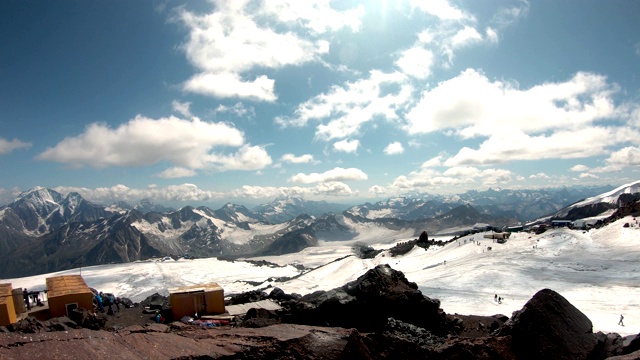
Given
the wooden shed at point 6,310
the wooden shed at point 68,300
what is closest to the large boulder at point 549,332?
the wooden shed at point 68,300

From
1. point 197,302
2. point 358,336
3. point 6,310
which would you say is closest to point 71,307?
point 6,310

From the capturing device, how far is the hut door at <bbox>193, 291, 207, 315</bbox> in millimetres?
27828

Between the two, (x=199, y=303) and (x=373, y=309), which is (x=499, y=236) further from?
(x=199, y=303)

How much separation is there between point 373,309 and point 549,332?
9.03m

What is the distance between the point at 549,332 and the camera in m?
13.6

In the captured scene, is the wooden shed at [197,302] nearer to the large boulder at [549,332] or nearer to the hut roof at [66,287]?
the hut roof at [66,287]

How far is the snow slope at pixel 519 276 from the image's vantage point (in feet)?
134

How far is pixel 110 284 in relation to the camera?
99312 millimetres

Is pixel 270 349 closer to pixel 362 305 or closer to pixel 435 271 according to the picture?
pixel 362 305

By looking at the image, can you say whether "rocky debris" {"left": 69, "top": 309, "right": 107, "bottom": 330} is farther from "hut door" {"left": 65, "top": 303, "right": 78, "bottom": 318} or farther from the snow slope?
the snow slope

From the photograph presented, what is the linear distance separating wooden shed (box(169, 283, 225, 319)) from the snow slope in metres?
25.8

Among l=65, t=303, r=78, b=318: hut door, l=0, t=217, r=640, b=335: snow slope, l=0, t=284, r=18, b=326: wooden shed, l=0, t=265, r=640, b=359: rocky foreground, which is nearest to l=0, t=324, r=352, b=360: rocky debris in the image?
l=0, t=265, r=640, b=359: rocky foreground

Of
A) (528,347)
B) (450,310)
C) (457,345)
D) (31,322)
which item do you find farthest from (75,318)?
(450,310)

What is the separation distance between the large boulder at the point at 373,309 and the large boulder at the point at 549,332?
6.82m
